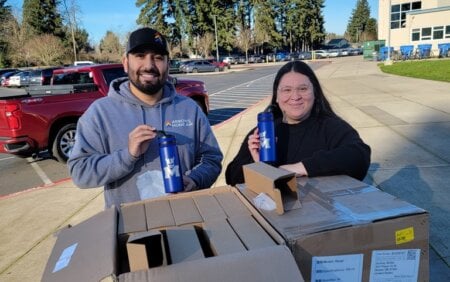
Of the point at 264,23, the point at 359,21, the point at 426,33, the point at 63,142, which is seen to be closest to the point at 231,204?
the point at 63,142

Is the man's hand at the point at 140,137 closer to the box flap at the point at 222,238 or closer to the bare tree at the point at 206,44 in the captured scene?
the box flap at the point at 222,238

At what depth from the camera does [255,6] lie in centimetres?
7231

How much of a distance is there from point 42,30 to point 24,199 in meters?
63.8

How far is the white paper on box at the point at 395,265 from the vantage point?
143 cm

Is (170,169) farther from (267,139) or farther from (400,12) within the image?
(400,12)

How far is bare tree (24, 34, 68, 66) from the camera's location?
48.2 metres

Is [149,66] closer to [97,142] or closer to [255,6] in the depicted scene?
[97,142]

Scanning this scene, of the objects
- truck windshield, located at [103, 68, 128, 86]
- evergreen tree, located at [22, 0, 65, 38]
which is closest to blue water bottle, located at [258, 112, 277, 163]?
truck windshield, located at [103, 68, 128, 86]

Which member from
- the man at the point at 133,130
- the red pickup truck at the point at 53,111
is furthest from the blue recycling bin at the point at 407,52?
the man at the point at 133,130

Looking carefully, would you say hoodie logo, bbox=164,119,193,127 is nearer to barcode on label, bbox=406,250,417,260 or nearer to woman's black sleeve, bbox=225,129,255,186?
woman's black sleeve, bbox=225,129,255,186

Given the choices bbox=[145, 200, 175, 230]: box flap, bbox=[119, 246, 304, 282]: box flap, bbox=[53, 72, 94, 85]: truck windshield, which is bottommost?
bbox=[145, 200, 175, 230]: box flap

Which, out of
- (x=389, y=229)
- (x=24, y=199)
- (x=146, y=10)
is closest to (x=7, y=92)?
(x=24, y=199)

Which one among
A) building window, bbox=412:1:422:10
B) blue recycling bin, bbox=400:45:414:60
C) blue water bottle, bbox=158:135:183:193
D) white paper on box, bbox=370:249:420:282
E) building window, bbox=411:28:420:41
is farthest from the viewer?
building window, bbox=412:1:422:10

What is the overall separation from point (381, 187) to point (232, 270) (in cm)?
424
